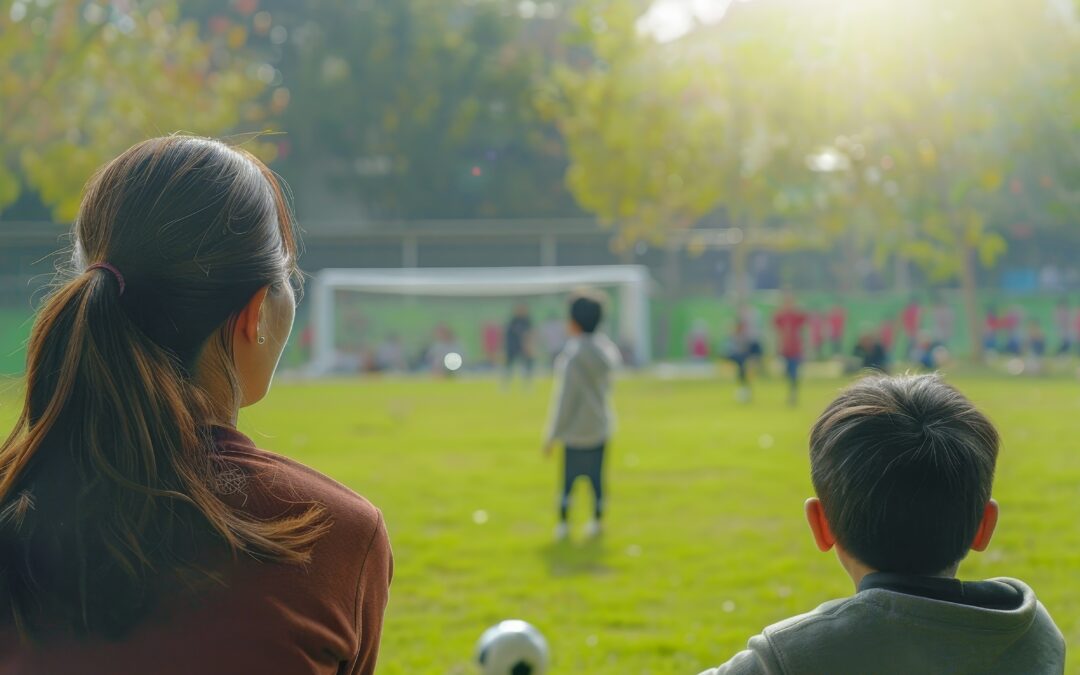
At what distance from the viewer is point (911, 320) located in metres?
36.2

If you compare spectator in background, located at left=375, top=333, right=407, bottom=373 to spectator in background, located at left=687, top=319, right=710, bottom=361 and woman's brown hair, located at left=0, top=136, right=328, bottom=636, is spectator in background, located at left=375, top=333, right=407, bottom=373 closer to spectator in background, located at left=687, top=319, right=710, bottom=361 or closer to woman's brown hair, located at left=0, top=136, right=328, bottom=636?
spectator in background, located at left=687, top=319, right=710, bottom=361

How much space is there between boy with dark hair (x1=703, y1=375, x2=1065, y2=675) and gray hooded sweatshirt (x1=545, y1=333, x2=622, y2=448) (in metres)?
6.14

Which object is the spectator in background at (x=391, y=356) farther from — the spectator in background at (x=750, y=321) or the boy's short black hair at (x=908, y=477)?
the boy's short black hair at (x=908, y=477)

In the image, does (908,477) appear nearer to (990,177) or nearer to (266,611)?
(266,611)

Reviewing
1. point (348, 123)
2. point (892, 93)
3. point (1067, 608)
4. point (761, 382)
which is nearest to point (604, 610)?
point (1067, 608)

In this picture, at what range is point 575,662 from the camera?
534 cm

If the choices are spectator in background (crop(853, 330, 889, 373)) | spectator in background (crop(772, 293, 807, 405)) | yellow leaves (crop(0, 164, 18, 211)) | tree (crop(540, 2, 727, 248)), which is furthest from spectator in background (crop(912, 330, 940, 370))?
yellow leaves (crop(0, 164, 18, 211))

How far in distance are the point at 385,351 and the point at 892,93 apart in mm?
17324

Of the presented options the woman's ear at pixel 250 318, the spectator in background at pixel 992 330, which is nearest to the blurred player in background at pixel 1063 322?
the spectator in background at pixel 992 330

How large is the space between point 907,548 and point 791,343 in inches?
740

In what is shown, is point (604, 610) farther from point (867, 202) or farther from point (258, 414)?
point (867, 202)

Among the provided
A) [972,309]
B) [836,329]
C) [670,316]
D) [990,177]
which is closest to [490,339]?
[670,316]

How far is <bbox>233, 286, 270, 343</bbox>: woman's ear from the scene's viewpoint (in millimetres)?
1798

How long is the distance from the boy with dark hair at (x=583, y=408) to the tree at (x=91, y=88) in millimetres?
15236
